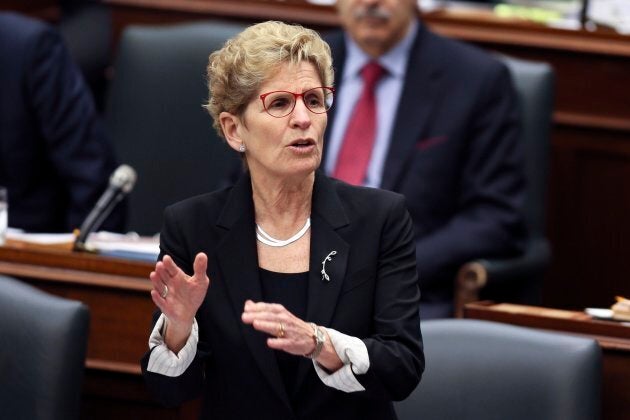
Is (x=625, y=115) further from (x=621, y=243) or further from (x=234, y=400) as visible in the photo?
(x=234, y=400)

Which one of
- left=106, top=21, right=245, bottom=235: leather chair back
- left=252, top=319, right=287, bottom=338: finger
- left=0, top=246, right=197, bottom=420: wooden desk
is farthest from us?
left=106, top=21, right=245, bottom=235: leather chair back

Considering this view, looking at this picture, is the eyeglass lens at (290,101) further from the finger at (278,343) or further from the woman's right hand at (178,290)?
the finger at (278,343)

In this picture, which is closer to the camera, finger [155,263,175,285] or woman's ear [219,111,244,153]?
finger [155,263,175,285]

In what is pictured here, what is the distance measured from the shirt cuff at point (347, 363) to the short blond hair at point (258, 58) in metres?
0.40

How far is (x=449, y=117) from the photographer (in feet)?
11.3

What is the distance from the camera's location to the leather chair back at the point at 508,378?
213 centimetres

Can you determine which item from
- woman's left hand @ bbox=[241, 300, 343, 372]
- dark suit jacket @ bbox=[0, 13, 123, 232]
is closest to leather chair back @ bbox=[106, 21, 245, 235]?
dark suit jacket @ bbox=[0, 13, 123, 232]

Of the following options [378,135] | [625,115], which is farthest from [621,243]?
[378,135]

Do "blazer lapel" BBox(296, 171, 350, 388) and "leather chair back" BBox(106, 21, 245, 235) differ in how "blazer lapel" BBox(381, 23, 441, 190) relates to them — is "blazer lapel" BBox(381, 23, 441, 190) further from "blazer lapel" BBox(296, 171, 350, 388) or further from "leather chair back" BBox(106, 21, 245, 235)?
"blazer lapel" BBox(296, 171, 350, 388)

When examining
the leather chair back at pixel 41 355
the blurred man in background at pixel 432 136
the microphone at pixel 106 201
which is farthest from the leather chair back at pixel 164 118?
the leather chair back at pixel 41 355

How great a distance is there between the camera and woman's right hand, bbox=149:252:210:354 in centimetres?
183

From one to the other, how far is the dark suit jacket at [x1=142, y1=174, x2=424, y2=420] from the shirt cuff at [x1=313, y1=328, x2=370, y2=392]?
49 millimetres

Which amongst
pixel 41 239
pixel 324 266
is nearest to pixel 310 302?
pixel 324 266

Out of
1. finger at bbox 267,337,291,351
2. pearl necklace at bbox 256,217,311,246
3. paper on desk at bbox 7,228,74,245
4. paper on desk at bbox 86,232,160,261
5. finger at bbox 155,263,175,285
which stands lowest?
paper on desk at bbox 7,228,74,245
